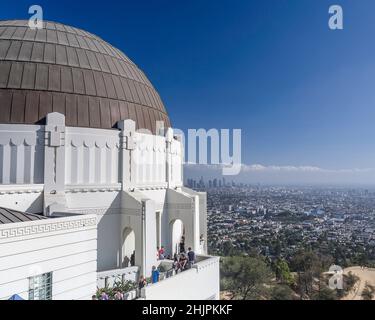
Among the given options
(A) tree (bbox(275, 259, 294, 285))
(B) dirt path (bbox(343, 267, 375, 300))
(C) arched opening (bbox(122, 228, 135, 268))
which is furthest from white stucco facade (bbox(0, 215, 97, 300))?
(B) dirt path (bbox(343, 267, 375, 300))

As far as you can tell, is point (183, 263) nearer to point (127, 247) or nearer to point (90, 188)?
point (127, 247)

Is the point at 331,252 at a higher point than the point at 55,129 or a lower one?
lower

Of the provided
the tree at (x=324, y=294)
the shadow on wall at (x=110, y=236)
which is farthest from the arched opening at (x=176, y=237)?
the tree at (x=324, y=294)

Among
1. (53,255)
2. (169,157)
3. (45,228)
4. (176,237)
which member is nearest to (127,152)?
(169,157)

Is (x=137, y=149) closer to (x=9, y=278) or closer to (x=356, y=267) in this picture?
(x=9, y=278)

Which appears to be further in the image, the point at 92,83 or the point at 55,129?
the point at 92,83

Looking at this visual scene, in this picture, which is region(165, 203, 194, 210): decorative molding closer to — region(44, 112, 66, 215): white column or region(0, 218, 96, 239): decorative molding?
region(44, 112, 66, 215): white column
